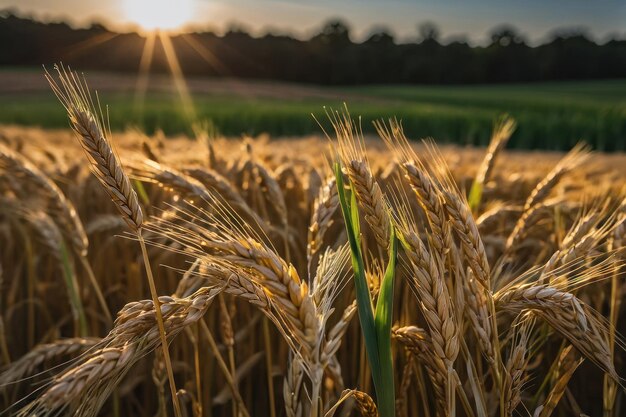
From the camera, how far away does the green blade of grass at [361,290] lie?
1.07 meters

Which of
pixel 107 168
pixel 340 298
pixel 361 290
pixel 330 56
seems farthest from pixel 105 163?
pixel 330 56

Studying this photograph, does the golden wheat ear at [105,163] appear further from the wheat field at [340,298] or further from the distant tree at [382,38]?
the distant tree at [382,38]

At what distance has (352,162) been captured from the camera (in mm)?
1166

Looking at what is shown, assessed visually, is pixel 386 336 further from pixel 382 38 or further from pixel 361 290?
pixel 382 38

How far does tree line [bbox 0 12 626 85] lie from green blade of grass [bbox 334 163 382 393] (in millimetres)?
55010

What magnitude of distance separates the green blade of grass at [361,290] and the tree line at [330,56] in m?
55.0

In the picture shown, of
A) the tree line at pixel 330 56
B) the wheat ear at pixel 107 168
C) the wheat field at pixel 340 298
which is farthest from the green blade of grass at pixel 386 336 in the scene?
the tree line at pixel 330 56

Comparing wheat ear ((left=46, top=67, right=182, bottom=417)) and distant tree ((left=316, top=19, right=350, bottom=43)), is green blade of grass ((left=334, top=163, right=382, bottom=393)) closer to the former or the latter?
wheat ear ((left=46, top=67, right=182, bottom=417))

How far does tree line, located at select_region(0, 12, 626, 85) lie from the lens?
180 feet

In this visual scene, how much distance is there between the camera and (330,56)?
57344mm

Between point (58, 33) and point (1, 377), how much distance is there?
60345mm

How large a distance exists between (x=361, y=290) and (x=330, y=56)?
190 ft

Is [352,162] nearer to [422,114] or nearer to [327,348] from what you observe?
[327,348]

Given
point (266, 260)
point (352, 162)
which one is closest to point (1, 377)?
point (266, 260)
